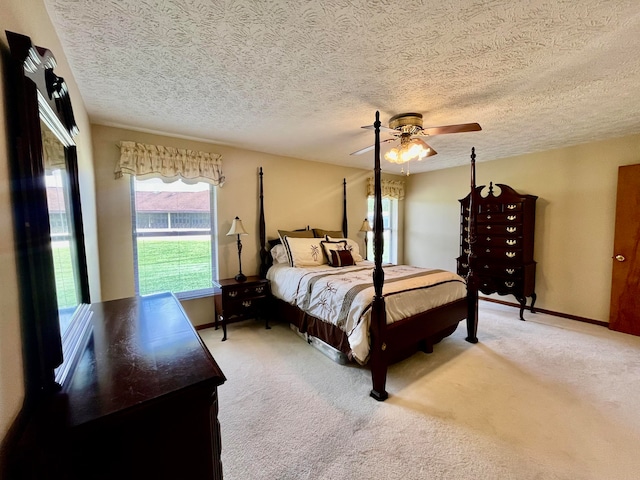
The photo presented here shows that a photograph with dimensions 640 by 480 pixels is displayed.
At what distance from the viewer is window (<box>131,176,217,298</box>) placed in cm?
310

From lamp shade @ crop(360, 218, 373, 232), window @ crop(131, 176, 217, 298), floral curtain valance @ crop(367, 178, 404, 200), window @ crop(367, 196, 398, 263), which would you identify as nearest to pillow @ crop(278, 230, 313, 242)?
window @ crop(131, 176, 217, 298)

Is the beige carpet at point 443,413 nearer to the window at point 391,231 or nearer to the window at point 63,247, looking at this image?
the window at point 63,247

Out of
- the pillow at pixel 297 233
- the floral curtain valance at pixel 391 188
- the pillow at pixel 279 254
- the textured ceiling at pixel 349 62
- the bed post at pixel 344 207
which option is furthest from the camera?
the floral curtain valance at pixel 391 188

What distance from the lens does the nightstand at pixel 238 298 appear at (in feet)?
10.3

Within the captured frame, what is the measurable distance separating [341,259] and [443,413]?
6.62ft

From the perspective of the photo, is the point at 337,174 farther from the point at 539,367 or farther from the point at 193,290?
the point at 539,367

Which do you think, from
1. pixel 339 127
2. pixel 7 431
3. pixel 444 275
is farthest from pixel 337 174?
pixel 7 431

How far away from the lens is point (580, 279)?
3635 millimetres

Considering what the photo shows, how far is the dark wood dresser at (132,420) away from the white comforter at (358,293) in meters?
1.36

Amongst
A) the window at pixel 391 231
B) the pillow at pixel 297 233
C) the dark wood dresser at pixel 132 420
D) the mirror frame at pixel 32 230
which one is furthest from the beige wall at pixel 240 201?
the mirror frame at pixel 32 230

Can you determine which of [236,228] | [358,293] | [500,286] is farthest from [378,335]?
[500,286]

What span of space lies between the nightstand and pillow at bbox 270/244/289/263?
349mm

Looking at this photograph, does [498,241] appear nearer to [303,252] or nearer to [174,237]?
[303,252]

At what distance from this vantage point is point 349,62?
5.57 ft
